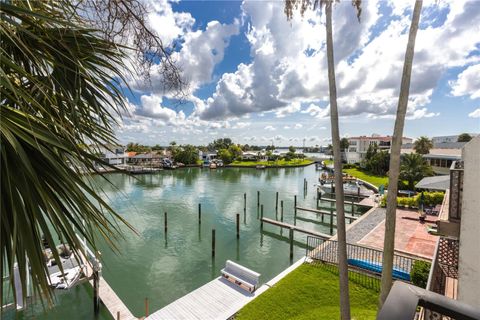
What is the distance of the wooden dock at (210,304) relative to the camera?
26.0 ft

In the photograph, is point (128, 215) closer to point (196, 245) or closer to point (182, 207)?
point (182, 207)

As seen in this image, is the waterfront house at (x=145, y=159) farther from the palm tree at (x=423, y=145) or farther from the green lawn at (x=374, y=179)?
the palm tree at (x=423, y=145)

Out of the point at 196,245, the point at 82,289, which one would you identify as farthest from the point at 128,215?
the point at 82,289

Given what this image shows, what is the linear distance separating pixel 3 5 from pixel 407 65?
17.5 ft

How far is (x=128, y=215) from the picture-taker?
73.4 feet

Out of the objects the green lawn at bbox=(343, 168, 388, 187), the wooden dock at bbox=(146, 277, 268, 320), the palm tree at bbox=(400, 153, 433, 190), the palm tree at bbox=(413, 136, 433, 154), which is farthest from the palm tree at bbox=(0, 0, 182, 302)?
the palm tree at bbox=(413, 136, 433, 154)

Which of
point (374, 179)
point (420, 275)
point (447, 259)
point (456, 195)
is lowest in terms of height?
point (374, 179)

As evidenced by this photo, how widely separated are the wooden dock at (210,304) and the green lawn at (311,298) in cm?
60

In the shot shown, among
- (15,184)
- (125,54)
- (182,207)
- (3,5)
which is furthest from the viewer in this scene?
(182,207)

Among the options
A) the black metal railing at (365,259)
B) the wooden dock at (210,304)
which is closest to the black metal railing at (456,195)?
the black metal railing at (365,259)

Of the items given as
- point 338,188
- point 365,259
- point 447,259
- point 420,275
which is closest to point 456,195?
point 338,188

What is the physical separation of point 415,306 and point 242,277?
935cm

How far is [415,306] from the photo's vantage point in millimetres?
1270

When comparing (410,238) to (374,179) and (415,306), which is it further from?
(374,179)
